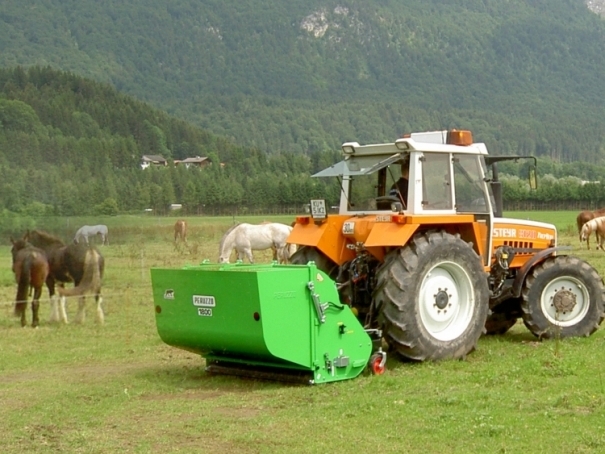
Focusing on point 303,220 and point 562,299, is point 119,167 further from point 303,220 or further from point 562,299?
point 562,299

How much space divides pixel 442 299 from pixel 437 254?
1.92 feet

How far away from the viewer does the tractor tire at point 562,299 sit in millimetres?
13172

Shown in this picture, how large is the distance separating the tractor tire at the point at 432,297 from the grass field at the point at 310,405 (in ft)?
0.94

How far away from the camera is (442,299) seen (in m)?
11.8

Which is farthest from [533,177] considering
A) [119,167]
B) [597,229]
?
[119,167]

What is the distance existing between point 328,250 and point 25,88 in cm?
10049

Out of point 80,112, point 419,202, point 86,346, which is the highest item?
point 80,112

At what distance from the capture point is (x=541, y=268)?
13258mm

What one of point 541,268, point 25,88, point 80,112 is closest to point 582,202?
point 80,112

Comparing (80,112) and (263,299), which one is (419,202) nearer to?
(263,299)

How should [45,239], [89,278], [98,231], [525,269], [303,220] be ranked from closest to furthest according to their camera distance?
[303,220], [525,269], [89,278], [45,239], [98,231]

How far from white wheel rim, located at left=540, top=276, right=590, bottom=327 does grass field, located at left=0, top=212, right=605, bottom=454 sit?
0.38m

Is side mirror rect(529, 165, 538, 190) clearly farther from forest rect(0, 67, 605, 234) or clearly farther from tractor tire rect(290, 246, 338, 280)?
forest rect(0, 67, 605, 234)

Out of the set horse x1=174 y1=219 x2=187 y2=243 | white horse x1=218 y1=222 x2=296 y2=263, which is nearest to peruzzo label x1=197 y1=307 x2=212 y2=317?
white horse x1=218 y1=222 x2=296 y2=263
